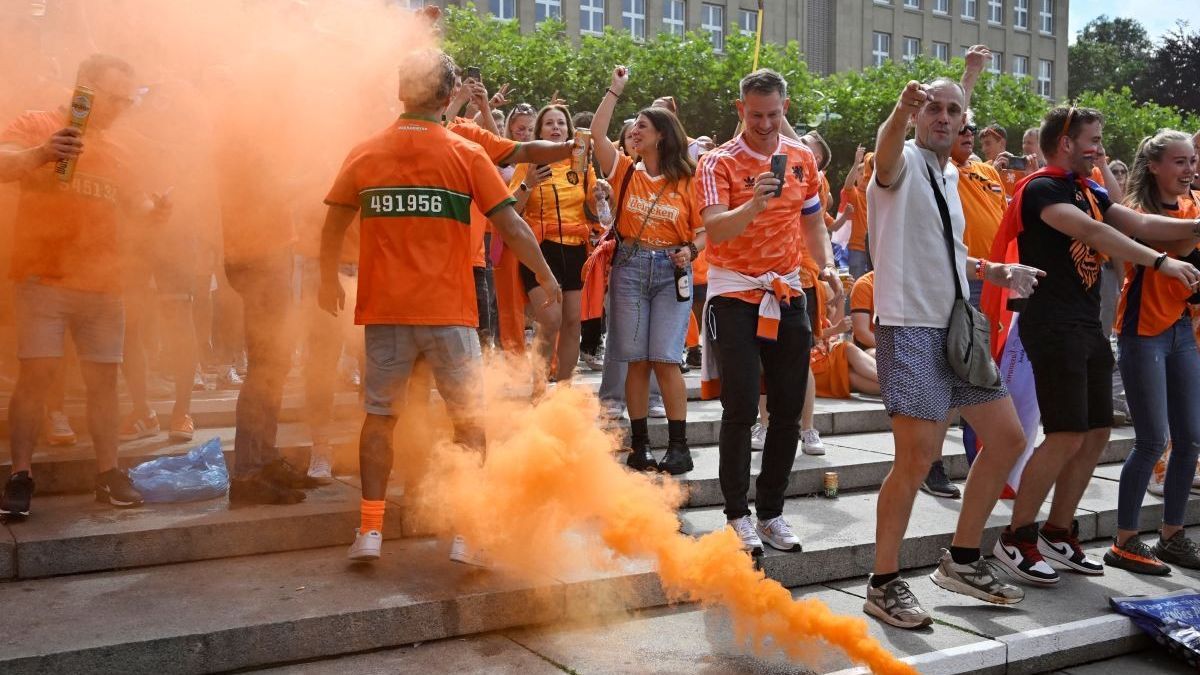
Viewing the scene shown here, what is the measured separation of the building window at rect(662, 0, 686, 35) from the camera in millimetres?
46844

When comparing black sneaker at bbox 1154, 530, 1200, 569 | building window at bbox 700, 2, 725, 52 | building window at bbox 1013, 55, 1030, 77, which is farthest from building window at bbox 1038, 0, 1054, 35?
black sneaker at bbox 1154, 530, 1200, 569

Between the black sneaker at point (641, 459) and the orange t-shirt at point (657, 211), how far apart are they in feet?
3.68

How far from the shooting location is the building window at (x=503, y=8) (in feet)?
137

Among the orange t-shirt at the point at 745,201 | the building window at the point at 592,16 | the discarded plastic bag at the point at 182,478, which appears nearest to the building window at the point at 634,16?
the building window at the point at 592,16

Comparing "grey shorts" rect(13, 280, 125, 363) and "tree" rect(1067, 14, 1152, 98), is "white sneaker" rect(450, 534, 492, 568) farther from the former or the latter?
"tree" rect(1067, 14, 1152, 98)

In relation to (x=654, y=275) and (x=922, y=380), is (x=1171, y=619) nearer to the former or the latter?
(x=922, y=380)

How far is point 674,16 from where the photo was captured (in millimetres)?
47375

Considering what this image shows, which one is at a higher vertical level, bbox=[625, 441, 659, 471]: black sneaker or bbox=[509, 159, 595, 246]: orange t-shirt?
bbox=[509, 159, 595, 246]: orange t-shirt

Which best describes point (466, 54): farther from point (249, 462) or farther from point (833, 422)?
point (249, 462)

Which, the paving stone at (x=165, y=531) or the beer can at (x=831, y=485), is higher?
the paving stone at (x=165, y=531)

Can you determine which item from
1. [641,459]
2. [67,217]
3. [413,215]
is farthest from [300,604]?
[641,459]

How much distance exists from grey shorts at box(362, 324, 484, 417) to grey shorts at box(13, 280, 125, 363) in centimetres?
138

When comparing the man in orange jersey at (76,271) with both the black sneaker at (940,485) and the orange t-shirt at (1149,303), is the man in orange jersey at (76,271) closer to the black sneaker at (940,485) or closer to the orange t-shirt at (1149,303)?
the black sneaker at (940,485)

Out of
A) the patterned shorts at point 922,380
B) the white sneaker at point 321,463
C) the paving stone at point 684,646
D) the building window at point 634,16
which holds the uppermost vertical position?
the building window at point 634,16
